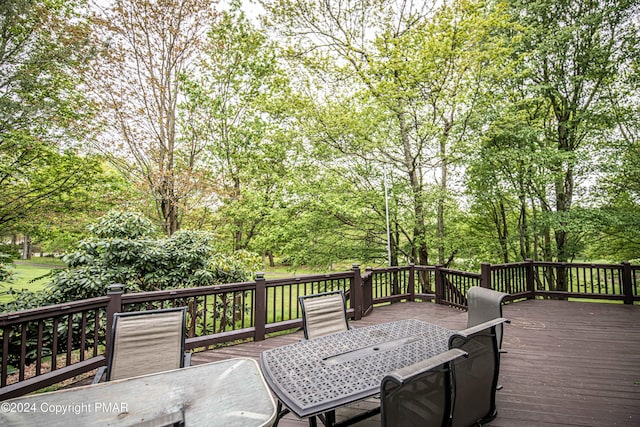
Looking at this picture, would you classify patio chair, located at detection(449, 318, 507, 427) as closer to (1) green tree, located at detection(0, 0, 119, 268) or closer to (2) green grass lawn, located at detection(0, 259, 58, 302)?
(2) green grass lawn, located at detection(0, 259, 58, 302)

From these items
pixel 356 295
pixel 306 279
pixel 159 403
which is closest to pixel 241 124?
pixel 306 279

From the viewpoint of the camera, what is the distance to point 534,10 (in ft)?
25.7

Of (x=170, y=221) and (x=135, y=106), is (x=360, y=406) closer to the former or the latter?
(x=170, y=221)

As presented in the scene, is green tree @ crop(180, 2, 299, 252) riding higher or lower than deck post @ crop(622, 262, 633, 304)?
higher

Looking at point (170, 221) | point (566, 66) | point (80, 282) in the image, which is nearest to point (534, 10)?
point (566, 66)

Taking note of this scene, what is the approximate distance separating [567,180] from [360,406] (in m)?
9.65

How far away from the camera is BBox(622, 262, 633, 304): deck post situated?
590cm

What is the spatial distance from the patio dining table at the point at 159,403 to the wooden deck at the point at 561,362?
1115 millimetres

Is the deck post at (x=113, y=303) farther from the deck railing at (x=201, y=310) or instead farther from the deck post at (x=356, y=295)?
the deck post at (x=356, y=295)

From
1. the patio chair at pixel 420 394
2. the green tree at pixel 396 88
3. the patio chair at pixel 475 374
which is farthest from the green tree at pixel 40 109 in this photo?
the patio chair at pixel 475 374

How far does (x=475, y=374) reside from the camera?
1.91 m

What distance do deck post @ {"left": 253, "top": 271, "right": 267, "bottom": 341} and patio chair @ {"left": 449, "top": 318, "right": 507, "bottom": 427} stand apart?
294 centimetres

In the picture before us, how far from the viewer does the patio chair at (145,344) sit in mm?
2127

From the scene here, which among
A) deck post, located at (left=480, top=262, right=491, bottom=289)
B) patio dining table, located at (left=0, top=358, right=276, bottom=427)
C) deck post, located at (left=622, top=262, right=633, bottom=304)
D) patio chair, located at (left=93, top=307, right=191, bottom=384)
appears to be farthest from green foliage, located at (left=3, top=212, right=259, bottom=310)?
deck post, located at (left=622, top=262, right=633, bottom=304)
